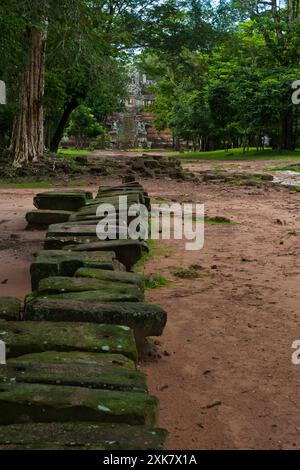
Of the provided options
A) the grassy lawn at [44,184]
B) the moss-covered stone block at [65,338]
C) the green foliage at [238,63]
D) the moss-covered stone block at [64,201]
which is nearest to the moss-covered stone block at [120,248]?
the moss-covered stone block at [65,338]

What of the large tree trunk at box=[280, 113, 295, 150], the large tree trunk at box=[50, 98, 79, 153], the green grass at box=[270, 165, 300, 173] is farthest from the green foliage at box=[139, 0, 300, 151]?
the green grass at box=[270, 165, 300, 173]

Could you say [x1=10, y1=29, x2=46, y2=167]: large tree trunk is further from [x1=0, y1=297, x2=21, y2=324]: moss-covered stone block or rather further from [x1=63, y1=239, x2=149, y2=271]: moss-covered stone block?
[x1=0, y1=297, x2=21, y2=324]: moss-covered stone block

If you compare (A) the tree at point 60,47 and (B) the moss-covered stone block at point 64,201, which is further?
(B) the moss-covered stone block at point 64,201

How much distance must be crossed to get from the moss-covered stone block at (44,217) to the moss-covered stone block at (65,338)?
4.60 metres

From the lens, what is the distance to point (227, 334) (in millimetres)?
4094

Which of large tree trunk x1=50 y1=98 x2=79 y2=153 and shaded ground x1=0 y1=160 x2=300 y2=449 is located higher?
large tree trunk x1=50 y1=98 x2=79 y2=153

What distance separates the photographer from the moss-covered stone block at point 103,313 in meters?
3.26

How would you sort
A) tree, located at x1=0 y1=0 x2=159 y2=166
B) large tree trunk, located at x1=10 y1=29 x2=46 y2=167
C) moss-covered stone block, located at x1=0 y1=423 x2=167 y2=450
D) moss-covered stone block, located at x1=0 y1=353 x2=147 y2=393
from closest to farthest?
moss-covered stone block, located at x1=0 y1=423 x2=167 y2=450 → moss-covered stone block, located at x1=0 y1=353 x2=147 y2=393 → tree, located at x1=0 y1=0 x2=159 y2=166 → large tree trunk, located at x1=10 y1=29 x2=46 y2=167

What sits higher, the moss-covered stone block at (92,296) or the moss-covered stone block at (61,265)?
the moss-covered stone block at (61,265)

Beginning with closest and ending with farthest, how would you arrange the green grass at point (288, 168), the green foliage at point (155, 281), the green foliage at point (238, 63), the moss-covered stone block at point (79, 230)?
the green foliage at point (155, 281) < the moss-covered stone block at point (79, 230) < the green grass at point (288, 168) < the green foliage at point (238, 63)

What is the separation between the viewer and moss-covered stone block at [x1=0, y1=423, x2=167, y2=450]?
1.99 meters

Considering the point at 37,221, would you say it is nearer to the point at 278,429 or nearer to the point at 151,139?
the point at 278,429

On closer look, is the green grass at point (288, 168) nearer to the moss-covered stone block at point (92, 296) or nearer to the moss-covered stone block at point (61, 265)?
the moss-covered stone block at point (61, 265)

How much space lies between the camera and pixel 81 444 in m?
2.01
